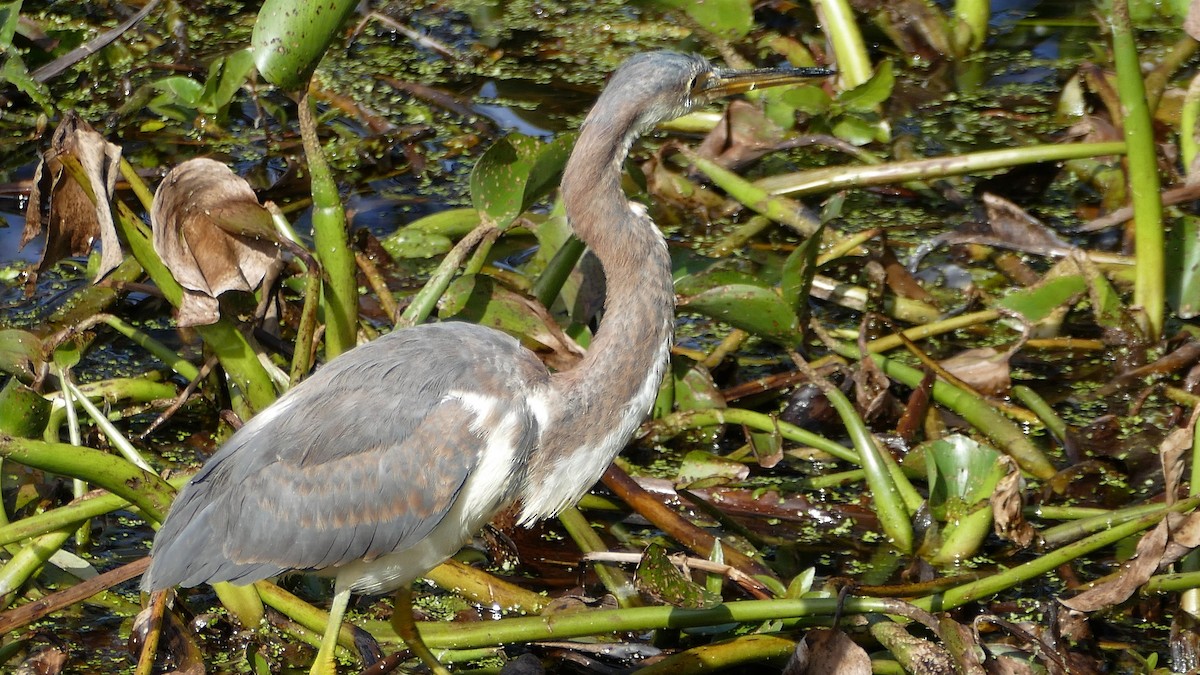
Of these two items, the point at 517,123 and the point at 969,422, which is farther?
the point at 517,123

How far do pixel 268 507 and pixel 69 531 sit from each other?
55cm

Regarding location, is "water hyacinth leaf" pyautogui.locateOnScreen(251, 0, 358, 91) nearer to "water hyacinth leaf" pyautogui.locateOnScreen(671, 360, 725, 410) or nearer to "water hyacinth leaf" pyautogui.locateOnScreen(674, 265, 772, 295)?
"water hyacinth leaf" pyautogui.locateOnScreen(674, 265, 772, 295)

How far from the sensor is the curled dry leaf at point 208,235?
11.9ft

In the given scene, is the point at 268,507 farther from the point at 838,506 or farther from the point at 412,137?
the point at 412,137

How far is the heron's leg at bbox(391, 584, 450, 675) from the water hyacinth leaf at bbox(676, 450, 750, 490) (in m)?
0.91

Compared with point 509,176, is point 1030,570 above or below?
below

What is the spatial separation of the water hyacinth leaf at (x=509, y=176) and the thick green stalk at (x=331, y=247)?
43 cm

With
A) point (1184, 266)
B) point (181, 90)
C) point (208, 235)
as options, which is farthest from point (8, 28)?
point (1184, 266)

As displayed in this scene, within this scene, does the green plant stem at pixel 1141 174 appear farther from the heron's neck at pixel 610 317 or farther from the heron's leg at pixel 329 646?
the heron's leg at pixel 329 646

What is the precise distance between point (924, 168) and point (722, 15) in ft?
4.83

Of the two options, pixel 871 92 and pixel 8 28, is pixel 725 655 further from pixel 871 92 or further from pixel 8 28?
pixel 8 28

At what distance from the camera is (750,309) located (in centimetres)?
400

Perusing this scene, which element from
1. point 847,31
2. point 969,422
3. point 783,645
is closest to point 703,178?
point 847,31

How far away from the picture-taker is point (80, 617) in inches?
149
